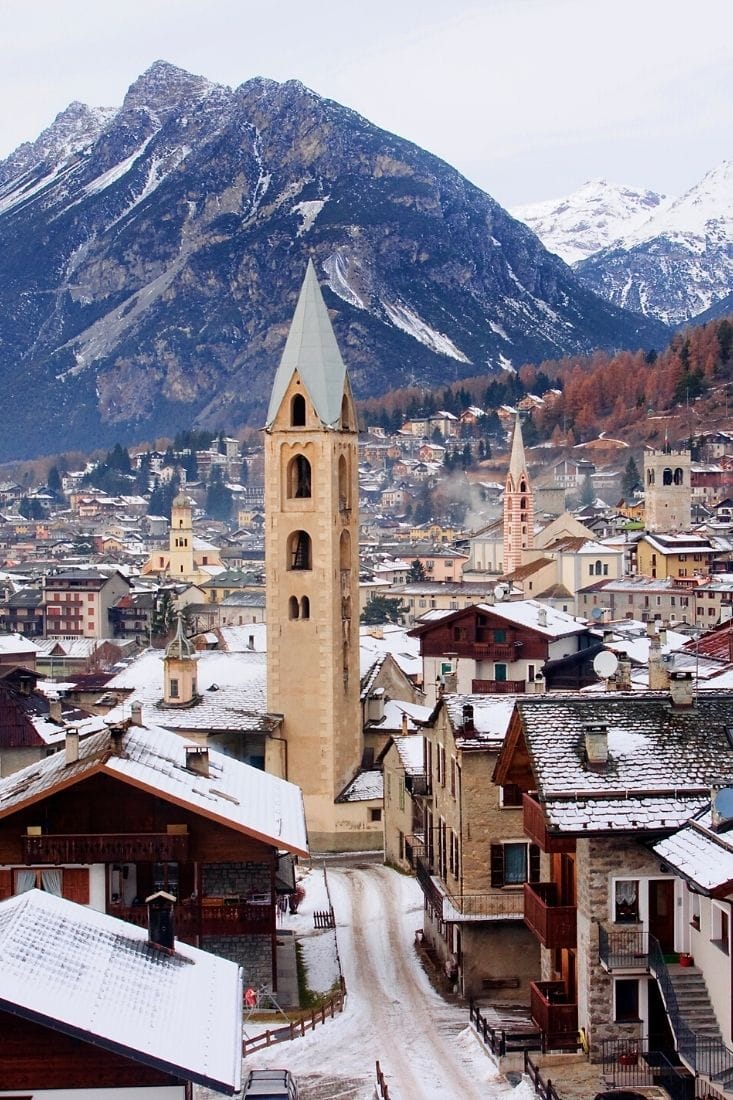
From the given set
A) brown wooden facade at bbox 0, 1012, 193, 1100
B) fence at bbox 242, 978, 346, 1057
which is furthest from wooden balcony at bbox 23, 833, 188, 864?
brown wooden facade at bbox 0, 1012, 193, 1100

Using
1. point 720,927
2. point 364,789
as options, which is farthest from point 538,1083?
point 364,789

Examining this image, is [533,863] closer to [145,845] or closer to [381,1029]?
[381,1029]

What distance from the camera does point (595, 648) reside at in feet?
225

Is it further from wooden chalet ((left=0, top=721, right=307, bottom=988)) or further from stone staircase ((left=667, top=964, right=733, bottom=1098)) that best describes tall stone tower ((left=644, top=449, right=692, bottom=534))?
stone staircase ((left=667, top=964, right=733, bottom=1098))

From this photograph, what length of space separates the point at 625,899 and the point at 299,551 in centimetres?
3774

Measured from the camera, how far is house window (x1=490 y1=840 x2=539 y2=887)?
37.5 meters

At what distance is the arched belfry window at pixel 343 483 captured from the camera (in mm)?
65312

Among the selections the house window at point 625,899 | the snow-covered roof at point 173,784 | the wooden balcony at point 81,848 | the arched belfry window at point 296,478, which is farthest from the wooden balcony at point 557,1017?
the arched belfry window at point 296,478

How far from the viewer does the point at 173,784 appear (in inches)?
1405

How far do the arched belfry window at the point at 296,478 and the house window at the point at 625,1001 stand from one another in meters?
37.9

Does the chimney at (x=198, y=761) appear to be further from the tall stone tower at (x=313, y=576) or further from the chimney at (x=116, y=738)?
the tall stone tower at (x=313, y=576)

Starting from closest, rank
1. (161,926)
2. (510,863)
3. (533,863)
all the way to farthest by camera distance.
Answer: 1. (161,926)
2. (533,863)
3. (510,863)

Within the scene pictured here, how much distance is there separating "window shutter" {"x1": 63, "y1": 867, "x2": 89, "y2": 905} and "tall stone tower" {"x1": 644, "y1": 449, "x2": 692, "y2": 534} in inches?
6013

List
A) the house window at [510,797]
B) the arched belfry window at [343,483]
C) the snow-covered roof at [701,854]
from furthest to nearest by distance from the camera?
the arched belfry window at [343,483], the house window at [510,797], the snow-covered roof at [701,854]
